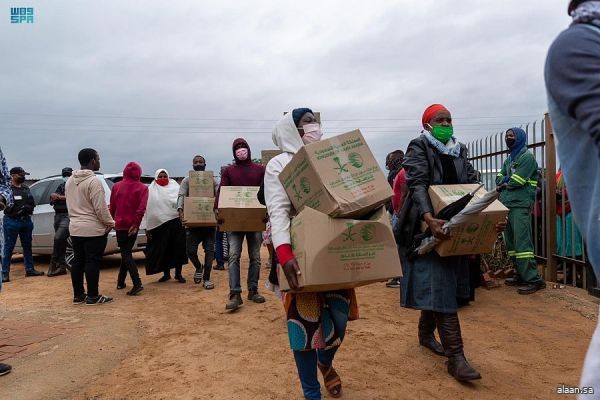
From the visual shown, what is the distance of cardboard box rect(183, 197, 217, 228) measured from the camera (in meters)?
6.51

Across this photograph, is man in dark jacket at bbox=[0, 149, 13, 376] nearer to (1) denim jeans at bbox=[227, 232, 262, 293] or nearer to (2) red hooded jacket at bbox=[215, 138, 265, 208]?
(1) denim jeans at bbox=[227, 232, 262, 293]

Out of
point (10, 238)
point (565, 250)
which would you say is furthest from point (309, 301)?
point (10, 238)

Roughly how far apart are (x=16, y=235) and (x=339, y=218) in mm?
7514

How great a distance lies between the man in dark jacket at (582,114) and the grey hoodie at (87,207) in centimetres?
529

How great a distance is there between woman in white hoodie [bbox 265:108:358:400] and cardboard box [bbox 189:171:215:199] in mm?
4217

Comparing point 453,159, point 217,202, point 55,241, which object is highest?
point 453,159

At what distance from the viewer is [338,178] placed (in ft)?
7.97

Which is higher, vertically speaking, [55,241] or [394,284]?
[55,241]

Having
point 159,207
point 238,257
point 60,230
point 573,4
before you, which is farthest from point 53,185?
point 573,4

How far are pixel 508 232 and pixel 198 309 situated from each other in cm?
400

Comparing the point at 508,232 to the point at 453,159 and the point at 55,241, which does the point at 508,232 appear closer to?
the point at 453,159

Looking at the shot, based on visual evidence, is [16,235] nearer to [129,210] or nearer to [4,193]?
[129,210]

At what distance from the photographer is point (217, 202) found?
530 cm

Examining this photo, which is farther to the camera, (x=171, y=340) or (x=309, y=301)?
(x=171, y=340)
